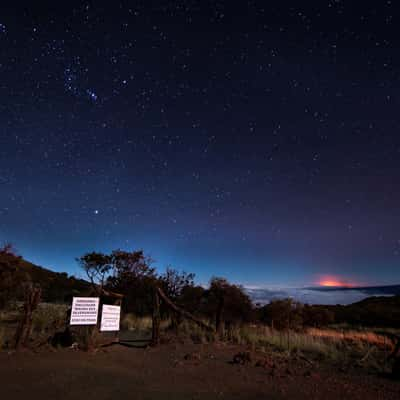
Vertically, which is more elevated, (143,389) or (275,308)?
(275,308)

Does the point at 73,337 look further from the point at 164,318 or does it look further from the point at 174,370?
the point at 164,318

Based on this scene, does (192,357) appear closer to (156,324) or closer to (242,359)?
(242,359)

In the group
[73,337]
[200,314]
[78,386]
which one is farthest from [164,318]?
[78,386]

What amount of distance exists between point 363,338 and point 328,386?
1227 cm

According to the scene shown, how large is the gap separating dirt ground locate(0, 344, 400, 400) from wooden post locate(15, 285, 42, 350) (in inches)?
26.1

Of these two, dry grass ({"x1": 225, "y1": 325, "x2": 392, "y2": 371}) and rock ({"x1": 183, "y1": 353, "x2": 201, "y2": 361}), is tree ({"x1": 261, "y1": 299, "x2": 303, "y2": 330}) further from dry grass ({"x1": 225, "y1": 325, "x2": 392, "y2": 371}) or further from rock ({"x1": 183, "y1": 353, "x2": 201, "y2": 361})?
rock ({"x1": 183, "y1": 353, "x2": 201, "y2": 361})

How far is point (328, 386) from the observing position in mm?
7016

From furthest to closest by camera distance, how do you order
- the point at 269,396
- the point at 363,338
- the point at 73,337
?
the point at 363,338, the point at 73,337, the point at 269,396

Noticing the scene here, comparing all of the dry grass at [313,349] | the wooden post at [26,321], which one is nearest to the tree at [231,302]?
the dry grass at [313,349]

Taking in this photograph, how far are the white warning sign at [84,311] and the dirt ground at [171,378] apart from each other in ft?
3.23

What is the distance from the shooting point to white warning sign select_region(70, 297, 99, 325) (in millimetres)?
10393

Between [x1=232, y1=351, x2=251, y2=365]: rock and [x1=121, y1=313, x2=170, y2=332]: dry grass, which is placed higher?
[x1=121, y1=313, x2=170, y2=332]: dry grass

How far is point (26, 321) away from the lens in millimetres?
9680

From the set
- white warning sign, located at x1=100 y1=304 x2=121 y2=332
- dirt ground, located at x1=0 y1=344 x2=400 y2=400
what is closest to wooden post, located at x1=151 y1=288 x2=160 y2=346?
white warning sign, located at x1=100 y1=304 x2=121 y2=332
